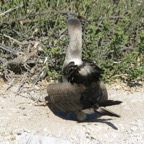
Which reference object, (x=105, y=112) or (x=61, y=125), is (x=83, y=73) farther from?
(x=61, y=125)

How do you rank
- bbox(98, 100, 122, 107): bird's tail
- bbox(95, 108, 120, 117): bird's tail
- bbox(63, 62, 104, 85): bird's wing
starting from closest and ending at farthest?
1. bbox(98, 100, 122, 107): bird's tail
2. bbox(95, 108, 120, 117): bird's tail
3. bbox(63, 62, 104, 85): bird's wing

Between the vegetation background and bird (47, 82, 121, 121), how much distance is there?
0.89 meters

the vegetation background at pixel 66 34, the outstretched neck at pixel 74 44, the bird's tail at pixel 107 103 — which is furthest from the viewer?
the vegetation background at pixel 66 34

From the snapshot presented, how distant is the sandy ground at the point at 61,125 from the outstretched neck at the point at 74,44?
687mm

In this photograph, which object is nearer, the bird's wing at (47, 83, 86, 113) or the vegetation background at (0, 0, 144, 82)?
the bird's wing at (47, 83, 86, 113)

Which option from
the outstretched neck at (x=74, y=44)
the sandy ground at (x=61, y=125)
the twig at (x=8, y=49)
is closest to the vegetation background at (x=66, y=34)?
the twig at (x=8, y=49)

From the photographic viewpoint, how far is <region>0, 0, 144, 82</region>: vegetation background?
254 inches

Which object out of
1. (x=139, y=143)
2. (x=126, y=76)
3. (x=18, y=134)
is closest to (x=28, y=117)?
(x=18, y=134)

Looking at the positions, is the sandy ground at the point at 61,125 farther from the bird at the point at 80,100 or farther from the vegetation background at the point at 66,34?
the vegetation background at the point at 66,34

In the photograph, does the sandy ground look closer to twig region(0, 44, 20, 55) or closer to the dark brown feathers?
the dark brown feathers

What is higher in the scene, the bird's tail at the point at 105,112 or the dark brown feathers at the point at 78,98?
the dark brown feathers at the point at 78,98

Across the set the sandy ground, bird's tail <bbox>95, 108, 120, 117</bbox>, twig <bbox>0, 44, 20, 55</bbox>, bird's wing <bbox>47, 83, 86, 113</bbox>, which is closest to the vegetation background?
twig <bbox>0, 44, 20, 55</bbox>

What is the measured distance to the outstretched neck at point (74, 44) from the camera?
5.73 m

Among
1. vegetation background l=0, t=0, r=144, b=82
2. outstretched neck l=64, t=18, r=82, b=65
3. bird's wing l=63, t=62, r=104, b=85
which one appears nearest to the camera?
bird's wing l=63, t=62, r=104, b=85
